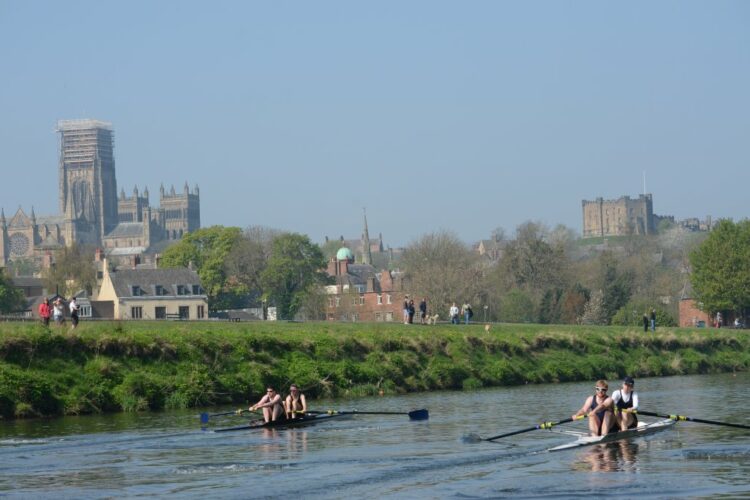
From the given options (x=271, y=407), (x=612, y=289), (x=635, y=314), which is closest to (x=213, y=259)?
(x=612, y=289)

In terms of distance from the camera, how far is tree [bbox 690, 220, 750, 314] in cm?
11469

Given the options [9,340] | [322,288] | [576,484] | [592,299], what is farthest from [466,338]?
[322,288]

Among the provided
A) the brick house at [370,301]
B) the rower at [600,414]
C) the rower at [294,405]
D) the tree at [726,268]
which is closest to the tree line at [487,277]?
the tree at [726,268]

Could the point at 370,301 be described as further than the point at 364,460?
Yes

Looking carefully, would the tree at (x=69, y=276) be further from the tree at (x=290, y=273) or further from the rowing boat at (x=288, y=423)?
the rowing boat at (x=288, y=423)

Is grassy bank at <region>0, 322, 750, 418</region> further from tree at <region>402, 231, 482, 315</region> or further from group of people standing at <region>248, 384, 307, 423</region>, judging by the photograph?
tree at <region>402, 231, 482, 315</region>

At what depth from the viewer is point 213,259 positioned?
144 meters

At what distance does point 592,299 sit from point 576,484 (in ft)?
305

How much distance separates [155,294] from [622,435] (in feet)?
331

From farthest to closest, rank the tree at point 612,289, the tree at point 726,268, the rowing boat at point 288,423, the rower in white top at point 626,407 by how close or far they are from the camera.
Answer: the tree at point 612,289
the tree at point 726,268
the rowing boat at point 288,423
the rower in white top at point 626,407

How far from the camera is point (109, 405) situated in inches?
1857

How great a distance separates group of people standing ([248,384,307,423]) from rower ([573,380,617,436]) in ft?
32.4

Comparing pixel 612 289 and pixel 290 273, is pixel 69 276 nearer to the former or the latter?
pixel 290 273

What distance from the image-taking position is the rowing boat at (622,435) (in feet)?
113
